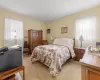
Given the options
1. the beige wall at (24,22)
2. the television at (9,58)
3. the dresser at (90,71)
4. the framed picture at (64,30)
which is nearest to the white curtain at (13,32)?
the beige wall at (24,22)

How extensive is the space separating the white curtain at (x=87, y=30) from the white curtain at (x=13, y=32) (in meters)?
3.32

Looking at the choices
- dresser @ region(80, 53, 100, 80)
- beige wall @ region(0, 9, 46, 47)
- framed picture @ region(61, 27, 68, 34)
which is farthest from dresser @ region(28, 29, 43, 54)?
dresser @ region(80, 53, 100, 80)

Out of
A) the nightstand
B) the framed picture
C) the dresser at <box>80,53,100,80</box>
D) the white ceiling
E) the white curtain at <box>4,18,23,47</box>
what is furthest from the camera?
the framed picture

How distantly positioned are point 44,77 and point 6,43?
9.76 ft

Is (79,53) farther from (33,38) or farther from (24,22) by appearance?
(24,22)

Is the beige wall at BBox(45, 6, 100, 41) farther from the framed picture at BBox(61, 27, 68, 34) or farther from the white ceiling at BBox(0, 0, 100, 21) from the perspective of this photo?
the white ceiling at BBox(0, 0, 100, 21)

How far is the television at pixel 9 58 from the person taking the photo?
59.0 inches

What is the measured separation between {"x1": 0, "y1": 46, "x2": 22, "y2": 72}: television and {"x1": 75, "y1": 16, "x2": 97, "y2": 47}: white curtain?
3292mm

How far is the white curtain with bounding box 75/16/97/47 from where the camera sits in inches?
146

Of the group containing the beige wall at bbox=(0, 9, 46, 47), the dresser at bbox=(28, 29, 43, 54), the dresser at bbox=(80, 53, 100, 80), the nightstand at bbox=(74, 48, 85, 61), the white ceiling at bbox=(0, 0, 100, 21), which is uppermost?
the white ceiling at bbox=(0, 0, 100, 21)

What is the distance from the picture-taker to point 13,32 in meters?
4.54

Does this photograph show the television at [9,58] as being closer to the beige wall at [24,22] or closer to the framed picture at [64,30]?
the beige wall at [24,22]

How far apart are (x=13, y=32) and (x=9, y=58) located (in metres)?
3.29

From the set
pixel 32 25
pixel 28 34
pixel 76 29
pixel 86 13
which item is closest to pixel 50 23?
pixel 32 25
